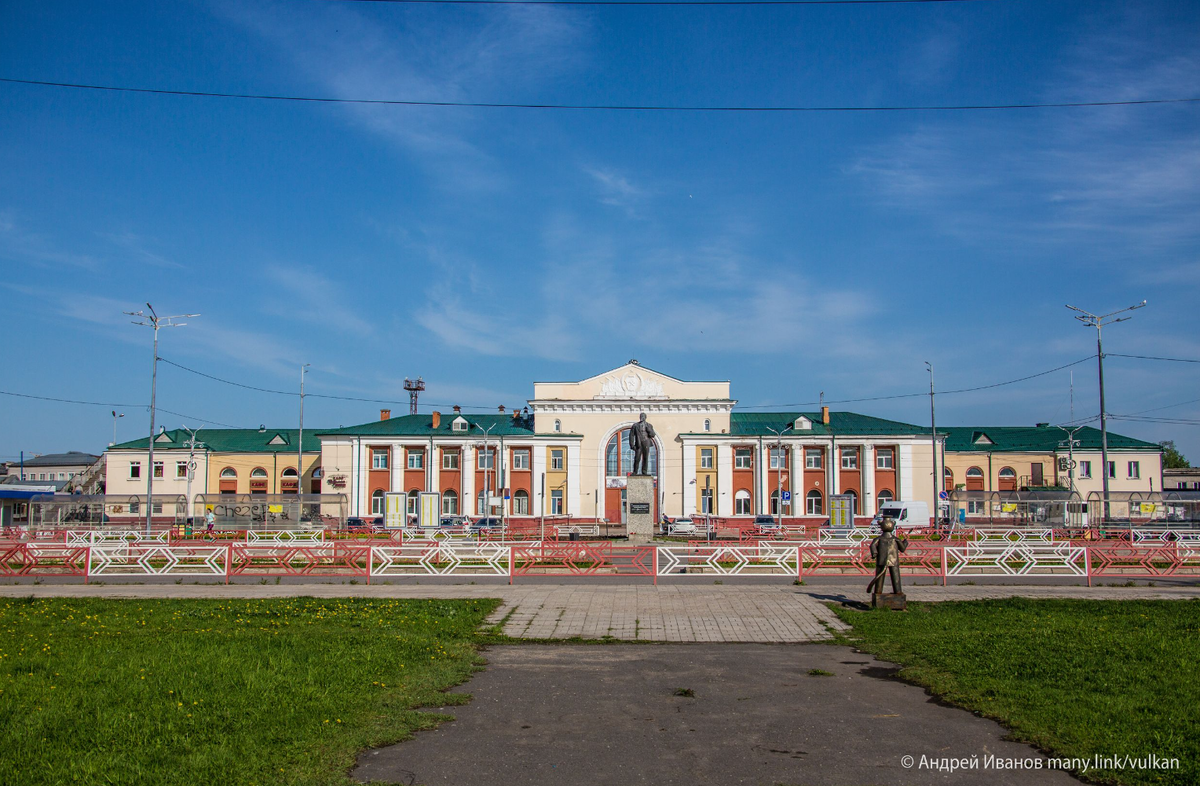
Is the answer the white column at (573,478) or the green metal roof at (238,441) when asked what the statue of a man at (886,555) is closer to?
the white column at (573,478)

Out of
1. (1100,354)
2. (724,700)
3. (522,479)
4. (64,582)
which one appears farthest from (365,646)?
(522,479)

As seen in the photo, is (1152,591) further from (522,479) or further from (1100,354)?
(522,479)

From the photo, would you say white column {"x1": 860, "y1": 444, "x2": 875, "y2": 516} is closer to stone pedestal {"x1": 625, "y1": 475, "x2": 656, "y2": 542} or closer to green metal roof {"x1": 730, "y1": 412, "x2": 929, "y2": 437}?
green metal roof {"x1": 730, "y1": 412, "x2": 929, "y2": 437}

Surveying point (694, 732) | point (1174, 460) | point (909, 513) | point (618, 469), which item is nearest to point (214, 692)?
point (694, 732)

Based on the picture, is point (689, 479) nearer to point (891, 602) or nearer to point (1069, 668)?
point (891, 602)

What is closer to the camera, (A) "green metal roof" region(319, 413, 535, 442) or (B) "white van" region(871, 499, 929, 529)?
A: (B) "white van" region(871, 499, 929, 529)

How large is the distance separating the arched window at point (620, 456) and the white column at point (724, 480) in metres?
5.12

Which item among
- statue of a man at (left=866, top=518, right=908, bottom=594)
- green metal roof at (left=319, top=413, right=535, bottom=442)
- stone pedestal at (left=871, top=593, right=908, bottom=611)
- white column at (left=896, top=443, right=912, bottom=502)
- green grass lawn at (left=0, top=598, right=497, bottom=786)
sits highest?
green metal roof at (left=319, top=413, right=535, bottom=442)

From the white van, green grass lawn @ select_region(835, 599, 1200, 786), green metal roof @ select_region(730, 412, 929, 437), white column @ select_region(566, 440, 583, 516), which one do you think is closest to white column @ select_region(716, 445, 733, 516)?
green metal roof @ select_region(730, 412, 929, 437)

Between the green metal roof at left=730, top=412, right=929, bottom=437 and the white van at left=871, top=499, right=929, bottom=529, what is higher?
the green metal roof at left=730, top=412, right=929, bottom=437

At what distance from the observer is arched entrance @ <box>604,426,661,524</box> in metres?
70.0

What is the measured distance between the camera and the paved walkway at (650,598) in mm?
16172

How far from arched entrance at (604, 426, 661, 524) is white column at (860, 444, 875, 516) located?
54.6 feet

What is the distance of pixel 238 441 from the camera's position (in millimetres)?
80062
